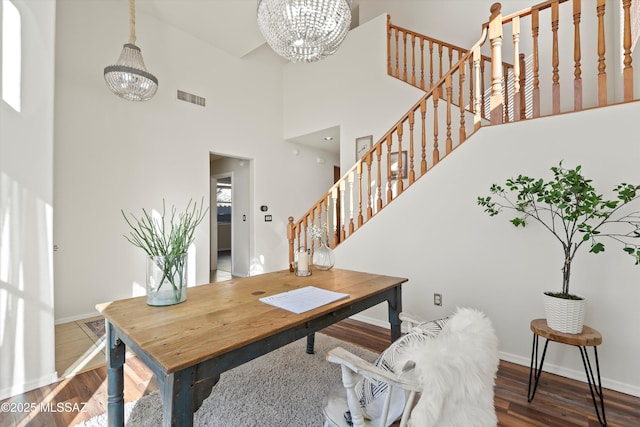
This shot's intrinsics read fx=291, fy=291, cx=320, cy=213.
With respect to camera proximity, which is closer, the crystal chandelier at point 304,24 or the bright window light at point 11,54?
A: the crystal chandelier at point 304,24

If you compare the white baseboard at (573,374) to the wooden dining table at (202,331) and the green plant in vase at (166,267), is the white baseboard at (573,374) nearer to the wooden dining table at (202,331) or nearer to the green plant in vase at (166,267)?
the wooden dining table at (202,331)

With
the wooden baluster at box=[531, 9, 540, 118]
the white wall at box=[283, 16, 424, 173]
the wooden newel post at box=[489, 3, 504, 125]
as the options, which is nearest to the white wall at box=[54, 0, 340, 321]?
the white wall at box=[283, 16, 424, 173]

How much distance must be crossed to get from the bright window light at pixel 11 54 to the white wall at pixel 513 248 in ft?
10.1

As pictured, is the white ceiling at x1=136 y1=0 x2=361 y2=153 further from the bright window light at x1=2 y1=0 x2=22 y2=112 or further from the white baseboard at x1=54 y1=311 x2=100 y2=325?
the white baseboard at x1=54 y1=311 x2=100 y2=325

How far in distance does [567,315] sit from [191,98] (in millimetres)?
4948

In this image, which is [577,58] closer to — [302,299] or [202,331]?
[302,299]

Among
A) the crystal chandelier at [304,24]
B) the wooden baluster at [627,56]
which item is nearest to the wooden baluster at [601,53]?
the wooden baluster at [627,56]

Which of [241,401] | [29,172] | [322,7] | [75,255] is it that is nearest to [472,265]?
[241,401]

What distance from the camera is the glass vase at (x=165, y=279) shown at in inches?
54.3

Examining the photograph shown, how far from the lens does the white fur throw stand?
0.89 m

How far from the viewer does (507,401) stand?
189 cm

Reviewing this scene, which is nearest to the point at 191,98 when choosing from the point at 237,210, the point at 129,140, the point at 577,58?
the point at 129,140

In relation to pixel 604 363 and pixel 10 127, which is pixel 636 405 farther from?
pixel 10 127

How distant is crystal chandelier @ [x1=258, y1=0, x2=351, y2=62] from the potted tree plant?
1.54 m
